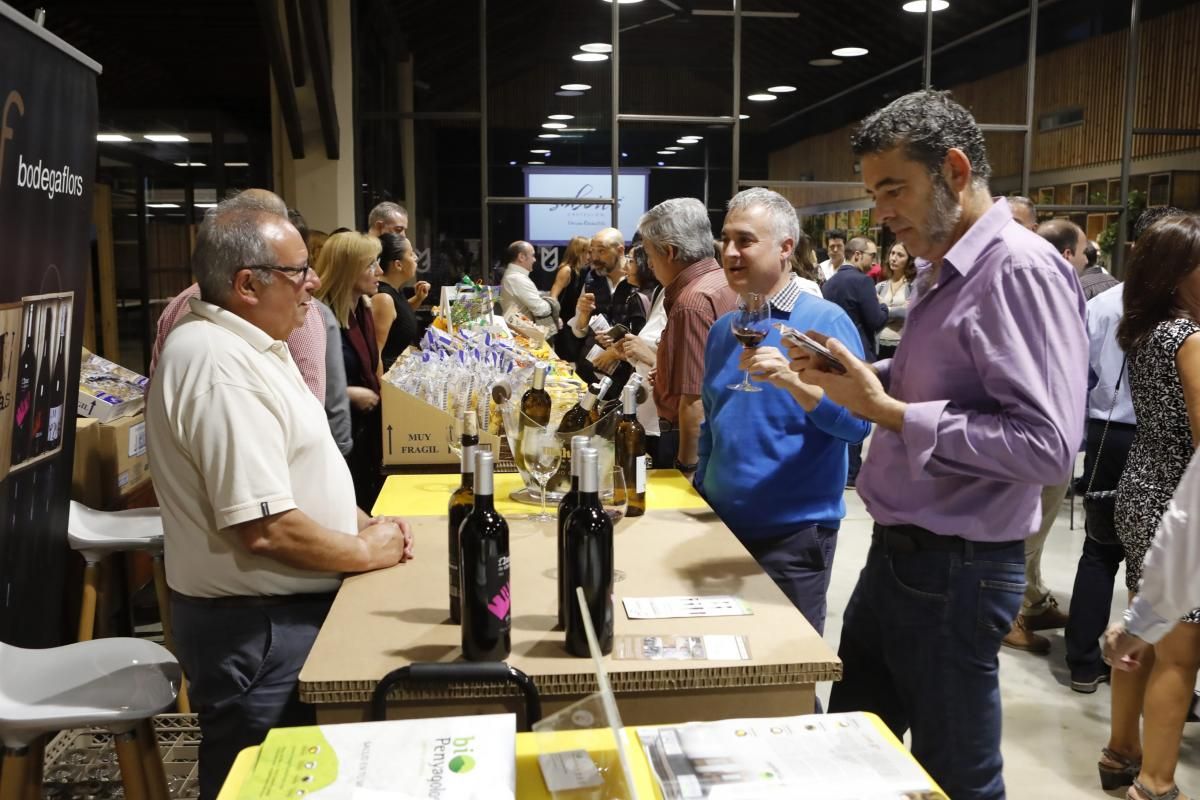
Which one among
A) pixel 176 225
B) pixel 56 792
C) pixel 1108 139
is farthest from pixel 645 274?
pixel 1108 139

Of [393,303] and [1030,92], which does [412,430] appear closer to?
[393,303]

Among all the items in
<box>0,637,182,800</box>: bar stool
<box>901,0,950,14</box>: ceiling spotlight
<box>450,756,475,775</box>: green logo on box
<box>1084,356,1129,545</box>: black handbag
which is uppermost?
<box>901,0,950,14</box>: ceiling spotlight

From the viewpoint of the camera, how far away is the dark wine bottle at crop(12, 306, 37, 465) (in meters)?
2.74

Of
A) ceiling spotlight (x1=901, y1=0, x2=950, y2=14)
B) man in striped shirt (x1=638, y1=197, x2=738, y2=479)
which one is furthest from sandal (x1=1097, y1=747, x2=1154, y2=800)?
ceiling spotlight (x1=901, y1=0, x2=950, y2=14)

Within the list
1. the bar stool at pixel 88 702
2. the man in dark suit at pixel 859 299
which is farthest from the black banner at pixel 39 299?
the man in dark suit at pixel 859 299

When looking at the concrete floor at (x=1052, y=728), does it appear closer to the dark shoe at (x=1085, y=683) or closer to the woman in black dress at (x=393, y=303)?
the dark shoe at (x=1085, y=683)

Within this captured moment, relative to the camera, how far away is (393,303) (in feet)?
15.7

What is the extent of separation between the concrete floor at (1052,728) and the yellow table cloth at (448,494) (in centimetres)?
123

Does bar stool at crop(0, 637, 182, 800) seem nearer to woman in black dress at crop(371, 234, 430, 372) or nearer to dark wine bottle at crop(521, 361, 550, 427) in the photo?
dark wine bottle at crop(521, 361, 550, 427)

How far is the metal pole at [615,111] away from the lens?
8.30m

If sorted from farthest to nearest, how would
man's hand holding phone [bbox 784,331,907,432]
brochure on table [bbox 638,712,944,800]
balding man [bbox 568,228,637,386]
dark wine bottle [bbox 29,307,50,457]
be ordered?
balding man [bbox 568,228,637,386], dark wine bottle [bbox 29,307,50,457], man's hand holding phone [bbox 784,331,907,432], brochure on table [bbox 638,712,944,800]

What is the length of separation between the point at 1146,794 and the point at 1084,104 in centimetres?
A: 823

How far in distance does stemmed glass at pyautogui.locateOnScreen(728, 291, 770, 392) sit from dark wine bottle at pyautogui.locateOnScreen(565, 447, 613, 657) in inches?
30.4

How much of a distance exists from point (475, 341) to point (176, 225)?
5.62 m
